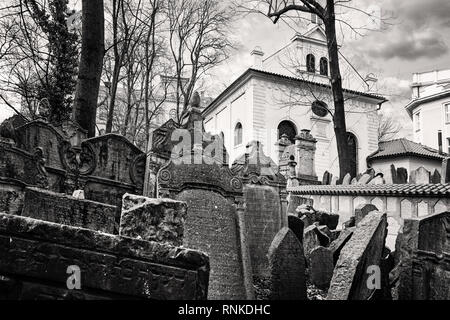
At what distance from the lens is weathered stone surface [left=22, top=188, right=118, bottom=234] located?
12.3 feet

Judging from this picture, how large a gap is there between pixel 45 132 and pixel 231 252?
16.5 feet

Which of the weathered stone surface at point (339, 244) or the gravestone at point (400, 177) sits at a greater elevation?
the gravestone at point (400, 177)

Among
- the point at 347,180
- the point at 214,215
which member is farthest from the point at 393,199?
the point at 214,215

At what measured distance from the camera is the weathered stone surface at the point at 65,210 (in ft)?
12.3

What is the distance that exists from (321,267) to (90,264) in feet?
12.1

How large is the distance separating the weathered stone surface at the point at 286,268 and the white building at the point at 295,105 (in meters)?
20.2

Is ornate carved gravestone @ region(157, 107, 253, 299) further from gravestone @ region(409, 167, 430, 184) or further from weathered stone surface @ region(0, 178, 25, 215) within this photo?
gravestone @ region(409, 167, 430, 184)

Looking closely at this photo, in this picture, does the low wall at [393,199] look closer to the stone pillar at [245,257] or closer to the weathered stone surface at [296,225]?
the weathered stone surface at [296,225]

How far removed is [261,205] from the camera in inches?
252

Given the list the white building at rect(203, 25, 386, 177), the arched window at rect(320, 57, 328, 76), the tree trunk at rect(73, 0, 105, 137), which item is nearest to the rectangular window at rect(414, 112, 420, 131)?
the white building at rect(203, 25, 386, 177)

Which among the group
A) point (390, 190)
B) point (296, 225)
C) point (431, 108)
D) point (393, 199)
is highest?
point (431, 108)

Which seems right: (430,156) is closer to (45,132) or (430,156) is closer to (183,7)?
(183,7)

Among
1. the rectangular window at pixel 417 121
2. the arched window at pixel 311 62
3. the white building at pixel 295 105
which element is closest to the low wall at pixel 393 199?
the white building at pixel 295 105

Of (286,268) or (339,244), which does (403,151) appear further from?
(286,268)
